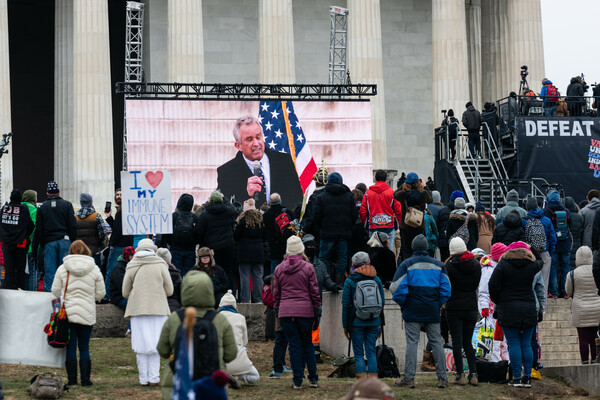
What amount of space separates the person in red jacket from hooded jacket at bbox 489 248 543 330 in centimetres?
387

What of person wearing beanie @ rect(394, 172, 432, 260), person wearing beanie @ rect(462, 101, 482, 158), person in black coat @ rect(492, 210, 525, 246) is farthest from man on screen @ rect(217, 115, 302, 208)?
person in black coat @ rect(492, 210, 525, 246)

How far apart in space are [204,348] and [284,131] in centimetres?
2218

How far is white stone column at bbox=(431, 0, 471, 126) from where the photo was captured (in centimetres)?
4375

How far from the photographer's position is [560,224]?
23984 millimetres

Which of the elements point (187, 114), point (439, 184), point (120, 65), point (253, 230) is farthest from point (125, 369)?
point (120, 65)

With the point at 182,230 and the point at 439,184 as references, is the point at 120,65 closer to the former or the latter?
the point at 439,184

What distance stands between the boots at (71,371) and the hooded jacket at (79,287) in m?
0.61

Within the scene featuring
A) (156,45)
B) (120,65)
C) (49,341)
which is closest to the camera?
(49,341)

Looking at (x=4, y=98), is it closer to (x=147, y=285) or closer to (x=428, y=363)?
(x=428, y=363)

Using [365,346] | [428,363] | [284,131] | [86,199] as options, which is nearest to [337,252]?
[428,363]

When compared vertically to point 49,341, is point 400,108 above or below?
above

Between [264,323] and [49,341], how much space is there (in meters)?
6.10

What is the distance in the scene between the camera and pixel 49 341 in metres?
15.7

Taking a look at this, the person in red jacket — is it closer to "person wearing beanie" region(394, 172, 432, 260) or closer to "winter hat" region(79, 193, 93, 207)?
"person wearing beanie" region(394, 172, 432, 260)
